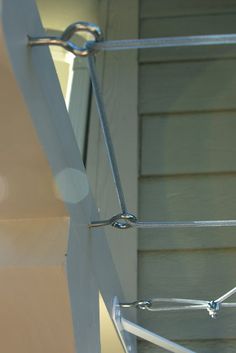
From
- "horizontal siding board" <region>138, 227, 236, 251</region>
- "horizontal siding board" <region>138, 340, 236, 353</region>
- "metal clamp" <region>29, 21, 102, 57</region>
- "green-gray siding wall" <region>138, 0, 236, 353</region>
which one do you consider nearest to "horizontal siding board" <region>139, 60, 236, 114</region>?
"green-gray siding wall" <region>138, 0, 236, 353</region>

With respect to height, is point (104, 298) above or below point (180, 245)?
below

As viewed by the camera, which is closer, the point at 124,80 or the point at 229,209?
the point at 229,209

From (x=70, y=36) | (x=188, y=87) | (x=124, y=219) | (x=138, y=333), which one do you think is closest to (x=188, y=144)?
(x=188, y=87)

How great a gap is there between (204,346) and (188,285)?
13 cm

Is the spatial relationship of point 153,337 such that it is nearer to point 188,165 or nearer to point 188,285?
point 188,285

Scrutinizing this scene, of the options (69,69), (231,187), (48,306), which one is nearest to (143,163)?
(231,187)

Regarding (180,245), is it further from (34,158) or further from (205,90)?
(34,158)

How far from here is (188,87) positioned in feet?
4.54

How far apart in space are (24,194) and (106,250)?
0.25 meters

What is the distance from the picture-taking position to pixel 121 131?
131cm

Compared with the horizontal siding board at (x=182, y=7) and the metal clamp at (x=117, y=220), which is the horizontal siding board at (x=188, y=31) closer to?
the horizontal siding board at (x=182, y=7)

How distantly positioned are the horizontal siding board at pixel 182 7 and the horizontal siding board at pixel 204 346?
94 centimetres

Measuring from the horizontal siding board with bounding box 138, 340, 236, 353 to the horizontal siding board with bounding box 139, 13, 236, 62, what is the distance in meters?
0.76

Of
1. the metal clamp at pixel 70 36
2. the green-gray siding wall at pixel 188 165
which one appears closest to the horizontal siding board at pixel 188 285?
the green-gray siding wall at pixel 188 165
